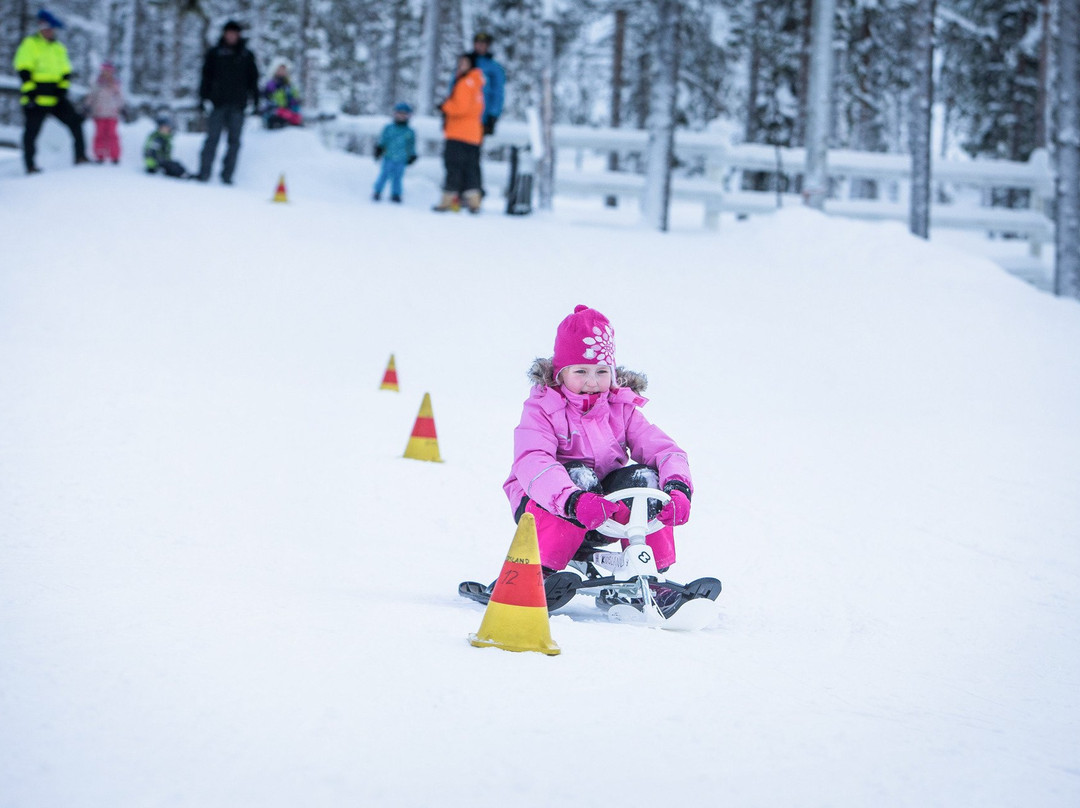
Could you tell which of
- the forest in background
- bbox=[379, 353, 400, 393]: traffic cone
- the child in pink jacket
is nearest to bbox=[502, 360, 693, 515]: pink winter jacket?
the child in pink jacket

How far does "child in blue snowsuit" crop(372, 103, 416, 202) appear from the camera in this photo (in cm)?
1600

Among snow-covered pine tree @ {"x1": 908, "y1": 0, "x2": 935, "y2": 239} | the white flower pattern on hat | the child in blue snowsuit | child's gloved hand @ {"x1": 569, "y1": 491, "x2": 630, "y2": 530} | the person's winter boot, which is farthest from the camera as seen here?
the child in blue snowsuit

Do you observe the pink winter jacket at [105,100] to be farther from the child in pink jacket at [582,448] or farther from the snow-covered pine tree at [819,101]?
the child in pink jacket at [582,448]

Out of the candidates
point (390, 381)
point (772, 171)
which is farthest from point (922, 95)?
point (390, 381)

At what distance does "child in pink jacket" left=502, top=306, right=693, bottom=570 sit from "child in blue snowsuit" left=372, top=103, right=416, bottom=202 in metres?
12.5

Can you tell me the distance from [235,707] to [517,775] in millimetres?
742

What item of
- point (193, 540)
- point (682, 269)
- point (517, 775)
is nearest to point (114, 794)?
point (517, 775)

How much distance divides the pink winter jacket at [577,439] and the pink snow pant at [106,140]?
49.5 ft

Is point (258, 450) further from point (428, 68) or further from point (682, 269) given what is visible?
point (428, 68)

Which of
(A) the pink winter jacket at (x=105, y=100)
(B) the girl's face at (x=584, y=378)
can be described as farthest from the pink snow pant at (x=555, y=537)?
(A) the pink winter jacket at (x=105, y=100)

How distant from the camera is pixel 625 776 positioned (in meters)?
2.29

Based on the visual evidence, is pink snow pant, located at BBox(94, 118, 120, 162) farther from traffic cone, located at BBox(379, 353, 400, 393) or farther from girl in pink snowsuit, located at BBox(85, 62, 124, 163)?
traffic cone, located at BBox(379, 353, 400, 393)

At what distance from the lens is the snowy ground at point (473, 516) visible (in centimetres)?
238

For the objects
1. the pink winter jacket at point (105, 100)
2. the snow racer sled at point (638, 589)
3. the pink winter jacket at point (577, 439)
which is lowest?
the snow racer sled at point (638, 589)
